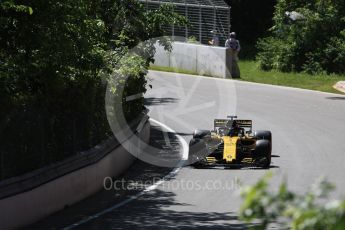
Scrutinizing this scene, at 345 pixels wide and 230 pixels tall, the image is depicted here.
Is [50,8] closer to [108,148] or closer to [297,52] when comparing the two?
[108,148]

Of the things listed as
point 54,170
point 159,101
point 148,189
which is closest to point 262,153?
point 148,189

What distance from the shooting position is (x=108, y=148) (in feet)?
53.5

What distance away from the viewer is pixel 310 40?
1387 inches

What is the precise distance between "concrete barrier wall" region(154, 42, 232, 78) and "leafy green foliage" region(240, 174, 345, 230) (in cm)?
3053

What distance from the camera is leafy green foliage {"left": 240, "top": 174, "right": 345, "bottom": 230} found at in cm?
291

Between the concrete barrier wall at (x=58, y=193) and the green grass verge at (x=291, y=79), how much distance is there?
15269mm

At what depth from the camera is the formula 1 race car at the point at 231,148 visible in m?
16.7

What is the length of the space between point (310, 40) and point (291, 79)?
3133mm

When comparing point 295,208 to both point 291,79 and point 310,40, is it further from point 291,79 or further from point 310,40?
point 310,40

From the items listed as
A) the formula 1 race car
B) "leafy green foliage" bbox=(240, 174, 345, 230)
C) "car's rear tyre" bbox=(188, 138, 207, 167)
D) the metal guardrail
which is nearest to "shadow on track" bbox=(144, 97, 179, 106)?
"car's rear tyre" bbox=(188, 138, 207, 167)

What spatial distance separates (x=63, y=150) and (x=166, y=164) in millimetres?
3874

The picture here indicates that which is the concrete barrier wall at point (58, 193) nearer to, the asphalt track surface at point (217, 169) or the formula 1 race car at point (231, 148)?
the asphalt track surface at point (217, 169)

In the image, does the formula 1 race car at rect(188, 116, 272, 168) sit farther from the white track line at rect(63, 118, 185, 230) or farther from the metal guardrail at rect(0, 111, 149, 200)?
the metal guardrail at rect(0, 111, 149, 200)

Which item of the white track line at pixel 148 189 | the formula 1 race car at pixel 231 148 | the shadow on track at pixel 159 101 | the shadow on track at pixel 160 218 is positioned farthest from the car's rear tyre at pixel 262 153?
the shadow on track at pixel 159 101
